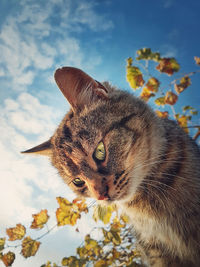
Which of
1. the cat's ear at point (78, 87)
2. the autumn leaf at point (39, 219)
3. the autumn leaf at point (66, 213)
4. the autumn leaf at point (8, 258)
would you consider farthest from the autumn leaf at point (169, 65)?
the autumn leaf at point (8, 258)

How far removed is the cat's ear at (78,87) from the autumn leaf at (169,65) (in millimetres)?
1116

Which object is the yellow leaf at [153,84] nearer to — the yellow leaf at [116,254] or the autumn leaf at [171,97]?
the autumn leaf at [171,97]

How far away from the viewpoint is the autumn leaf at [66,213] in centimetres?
167

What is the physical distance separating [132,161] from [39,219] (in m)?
1.11

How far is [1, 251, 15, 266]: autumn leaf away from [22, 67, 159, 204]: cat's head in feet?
2.83

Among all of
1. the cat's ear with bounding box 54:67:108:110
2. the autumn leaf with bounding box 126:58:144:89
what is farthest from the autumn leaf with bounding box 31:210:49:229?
the autumn leaf with bounding box 126:58:144:89

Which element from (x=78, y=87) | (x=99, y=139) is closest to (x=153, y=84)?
(x=78, y=87)

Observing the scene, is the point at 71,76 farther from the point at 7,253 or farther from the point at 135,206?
the point at 7,253

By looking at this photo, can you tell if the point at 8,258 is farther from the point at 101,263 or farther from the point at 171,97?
the point at 171,97

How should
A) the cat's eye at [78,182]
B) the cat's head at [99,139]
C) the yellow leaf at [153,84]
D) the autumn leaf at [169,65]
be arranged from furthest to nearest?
the yellow leaf at [153,84]
the autumn leaf at [169,65]
the cat's eye at [78,182]
the cat's head at [99,139]

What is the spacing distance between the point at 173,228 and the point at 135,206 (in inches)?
11.2

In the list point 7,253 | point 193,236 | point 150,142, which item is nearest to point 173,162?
point 150,142

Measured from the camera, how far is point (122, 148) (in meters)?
1.18

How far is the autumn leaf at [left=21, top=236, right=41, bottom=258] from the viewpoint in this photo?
5.41 ft
